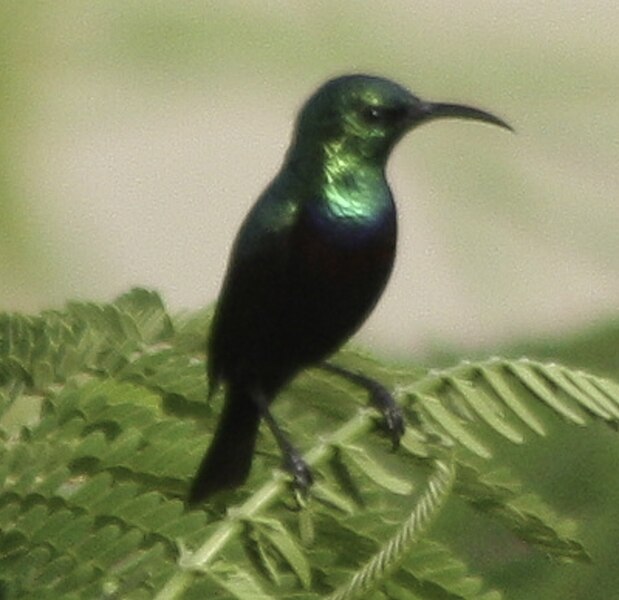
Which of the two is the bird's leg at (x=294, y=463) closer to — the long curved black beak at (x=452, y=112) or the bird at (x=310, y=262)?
the bird at (x=310, y=262)

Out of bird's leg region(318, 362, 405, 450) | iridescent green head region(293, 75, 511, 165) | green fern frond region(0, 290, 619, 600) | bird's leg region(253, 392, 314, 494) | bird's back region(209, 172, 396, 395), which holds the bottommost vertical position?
green fern frond region(0, 290, 619, 600)

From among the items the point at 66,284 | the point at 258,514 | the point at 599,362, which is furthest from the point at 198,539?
the point at 66,284

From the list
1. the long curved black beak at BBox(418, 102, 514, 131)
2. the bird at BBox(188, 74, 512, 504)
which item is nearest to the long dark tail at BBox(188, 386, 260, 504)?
the bird at BBox(188, 74, 512, 504)

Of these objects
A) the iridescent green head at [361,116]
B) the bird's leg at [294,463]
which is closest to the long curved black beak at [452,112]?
the iridescent green head at [361,116]

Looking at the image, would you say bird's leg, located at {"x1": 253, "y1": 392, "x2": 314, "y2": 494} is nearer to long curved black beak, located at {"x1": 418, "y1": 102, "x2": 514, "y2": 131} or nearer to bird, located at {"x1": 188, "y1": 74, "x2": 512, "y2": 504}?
bird, located at {"x1": 188, "y1": 74, "x2": 512, "y2": 504}

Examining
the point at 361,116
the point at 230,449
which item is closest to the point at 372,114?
the point at 361,116
